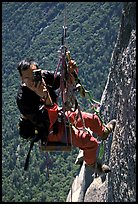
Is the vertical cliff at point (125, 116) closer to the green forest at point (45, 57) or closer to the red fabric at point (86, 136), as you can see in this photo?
the red fabric at point (86, 136)

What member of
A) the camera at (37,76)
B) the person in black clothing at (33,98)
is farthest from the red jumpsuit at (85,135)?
the camera at (37,76)

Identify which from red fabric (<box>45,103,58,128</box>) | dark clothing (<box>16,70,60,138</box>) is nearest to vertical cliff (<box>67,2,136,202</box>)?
red fabric (<box>45,103,58,128</box>)

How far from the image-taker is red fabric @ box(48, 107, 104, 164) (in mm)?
5402

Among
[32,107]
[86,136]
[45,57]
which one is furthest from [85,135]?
[45,57]

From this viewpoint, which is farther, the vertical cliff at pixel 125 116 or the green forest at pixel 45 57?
the green forest at pixel 45 57

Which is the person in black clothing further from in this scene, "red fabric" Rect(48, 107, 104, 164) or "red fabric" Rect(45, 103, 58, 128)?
"red fabric" Rect(48, 107, 104, 164)

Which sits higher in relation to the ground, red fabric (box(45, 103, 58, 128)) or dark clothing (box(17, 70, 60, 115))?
dark clothing (box(17, 70, 60, 115))

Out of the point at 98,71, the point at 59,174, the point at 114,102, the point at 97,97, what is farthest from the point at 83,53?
the point at 114,102

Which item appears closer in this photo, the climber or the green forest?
the climber

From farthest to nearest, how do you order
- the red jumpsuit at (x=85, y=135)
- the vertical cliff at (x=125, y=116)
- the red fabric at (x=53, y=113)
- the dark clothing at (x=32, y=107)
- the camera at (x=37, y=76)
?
1. the red jumpsuit at (x=85, y=135)
2. the red fabric at (x=53, y=113)
3. the dark clothing at (x=32, y=107)
4. the camera at (x=37, y=76)
5. the vertical cliff at (x=125, y=116)

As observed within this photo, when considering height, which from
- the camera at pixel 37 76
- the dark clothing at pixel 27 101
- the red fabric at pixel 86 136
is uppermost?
the camera at pixel 37 76

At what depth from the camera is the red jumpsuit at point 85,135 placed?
5.40 m

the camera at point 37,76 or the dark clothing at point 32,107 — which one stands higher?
the camera at point 37,76

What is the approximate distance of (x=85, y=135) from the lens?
17.7 ft
